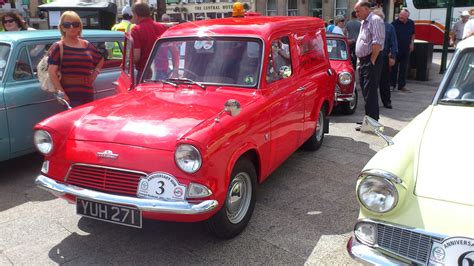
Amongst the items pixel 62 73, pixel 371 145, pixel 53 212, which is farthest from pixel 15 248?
pixel 371 145

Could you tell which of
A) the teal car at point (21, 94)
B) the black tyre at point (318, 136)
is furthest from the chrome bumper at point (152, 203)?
the black tyre at point (318, 136)

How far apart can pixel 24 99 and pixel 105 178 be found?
2384 mm

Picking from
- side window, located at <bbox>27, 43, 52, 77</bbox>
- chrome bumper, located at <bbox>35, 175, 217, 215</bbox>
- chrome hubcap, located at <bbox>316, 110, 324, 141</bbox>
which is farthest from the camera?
chrome hubcap, located at <bbox>316, 110, 324, 141</bbox>

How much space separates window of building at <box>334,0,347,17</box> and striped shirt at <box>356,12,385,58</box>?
970 inches

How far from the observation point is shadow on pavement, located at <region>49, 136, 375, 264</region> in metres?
3.18

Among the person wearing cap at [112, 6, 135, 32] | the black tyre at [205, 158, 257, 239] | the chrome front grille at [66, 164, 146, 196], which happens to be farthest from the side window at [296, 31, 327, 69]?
the person wearing cap at [112, 6, 135, 32]

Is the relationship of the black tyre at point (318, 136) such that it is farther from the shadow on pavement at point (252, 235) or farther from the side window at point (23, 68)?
the side window at point (23, 68)

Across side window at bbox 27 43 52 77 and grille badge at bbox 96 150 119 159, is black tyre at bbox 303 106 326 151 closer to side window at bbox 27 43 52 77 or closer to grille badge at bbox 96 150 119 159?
grille badge at bbox 96 150 119 159

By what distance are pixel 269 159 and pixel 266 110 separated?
18.3 inches

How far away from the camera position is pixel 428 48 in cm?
1112

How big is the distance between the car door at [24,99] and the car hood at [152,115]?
1388 millimetres

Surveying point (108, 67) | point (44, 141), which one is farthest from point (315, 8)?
point (44, 141)

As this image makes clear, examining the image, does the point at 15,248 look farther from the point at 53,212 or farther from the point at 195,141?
the point at 195,141

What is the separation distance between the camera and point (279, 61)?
Answer: 434 centimetres
